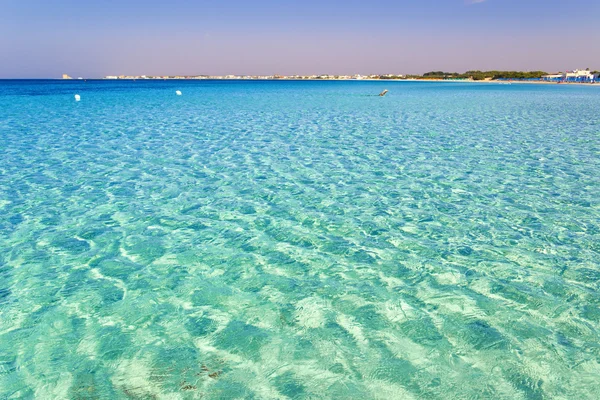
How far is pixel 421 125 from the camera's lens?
78.2 feet

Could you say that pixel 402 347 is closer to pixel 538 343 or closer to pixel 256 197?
pixel 538 343

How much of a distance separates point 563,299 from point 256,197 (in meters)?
6.25

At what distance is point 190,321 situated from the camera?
16.3 ft

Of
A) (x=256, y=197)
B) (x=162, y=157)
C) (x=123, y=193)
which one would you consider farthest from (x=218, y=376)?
(x=162, y=157)

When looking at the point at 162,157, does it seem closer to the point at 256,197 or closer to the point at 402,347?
the point at 256,197

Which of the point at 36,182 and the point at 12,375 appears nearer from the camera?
the point at 12,375

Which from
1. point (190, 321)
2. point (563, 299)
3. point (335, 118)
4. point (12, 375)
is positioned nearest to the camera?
point (12, 375)

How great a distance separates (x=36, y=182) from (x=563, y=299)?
1179cm

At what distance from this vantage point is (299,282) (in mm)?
5820

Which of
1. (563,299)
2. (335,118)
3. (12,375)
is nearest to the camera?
(12,375)

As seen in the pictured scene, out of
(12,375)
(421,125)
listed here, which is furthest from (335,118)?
(12,375)

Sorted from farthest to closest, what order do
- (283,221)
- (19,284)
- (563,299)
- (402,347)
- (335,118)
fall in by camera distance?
(335,118) < (283,221) < (19,284) < (563,299) < (402,347)

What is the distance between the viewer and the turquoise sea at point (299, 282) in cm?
411

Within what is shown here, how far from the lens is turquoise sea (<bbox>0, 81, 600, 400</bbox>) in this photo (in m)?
4.11
